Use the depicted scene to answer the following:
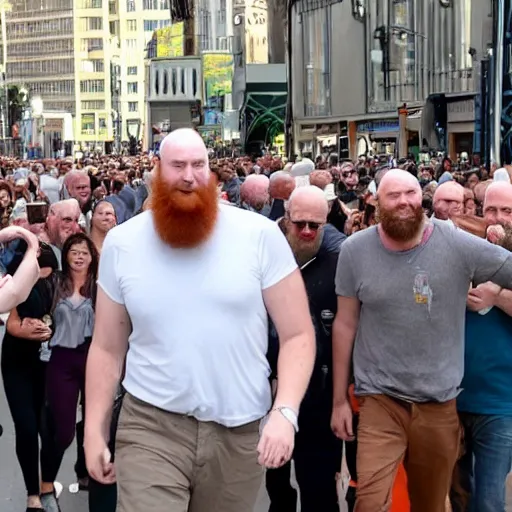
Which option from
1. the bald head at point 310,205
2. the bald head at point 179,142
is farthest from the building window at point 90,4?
the bald head at point 179,142

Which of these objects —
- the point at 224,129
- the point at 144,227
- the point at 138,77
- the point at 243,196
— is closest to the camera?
the point at 144,227

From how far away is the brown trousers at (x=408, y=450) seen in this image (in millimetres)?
4695

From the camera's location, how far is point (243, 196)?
12.4 m

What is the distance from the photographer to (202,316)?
3.76 m

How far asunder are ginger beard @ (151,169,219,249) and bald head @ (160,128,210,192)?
0.9 inches

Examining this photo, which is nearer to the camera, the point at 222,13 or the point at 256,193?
the point at 256,193

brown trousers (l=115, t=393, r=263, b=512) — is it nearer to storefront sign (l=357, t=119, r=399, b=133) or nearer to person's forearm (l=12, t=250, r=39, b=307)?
person's forearm (l=12, t=250, r=39, b=307)

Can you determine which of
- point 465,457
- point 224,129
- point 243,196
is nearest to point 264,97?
point 224,129

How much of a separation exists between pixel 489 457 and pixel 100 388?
176 centimetres

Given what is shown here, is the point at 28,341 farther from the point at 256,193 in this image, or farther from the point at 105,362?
the point at 256,193

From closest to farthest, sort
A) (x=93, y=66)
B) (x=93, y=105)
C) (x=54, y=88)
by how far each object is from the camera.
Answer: (x=54, y=88) → (x=93, y=66) → (x=93, y=105)

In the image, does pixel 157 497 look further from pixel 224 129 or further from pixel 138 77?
pixel 138 77

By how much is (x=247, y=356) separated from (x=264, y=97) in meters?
69.9

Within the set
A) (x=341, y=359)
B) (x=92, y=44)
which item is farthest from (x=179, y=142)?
(x=92, y=44)
